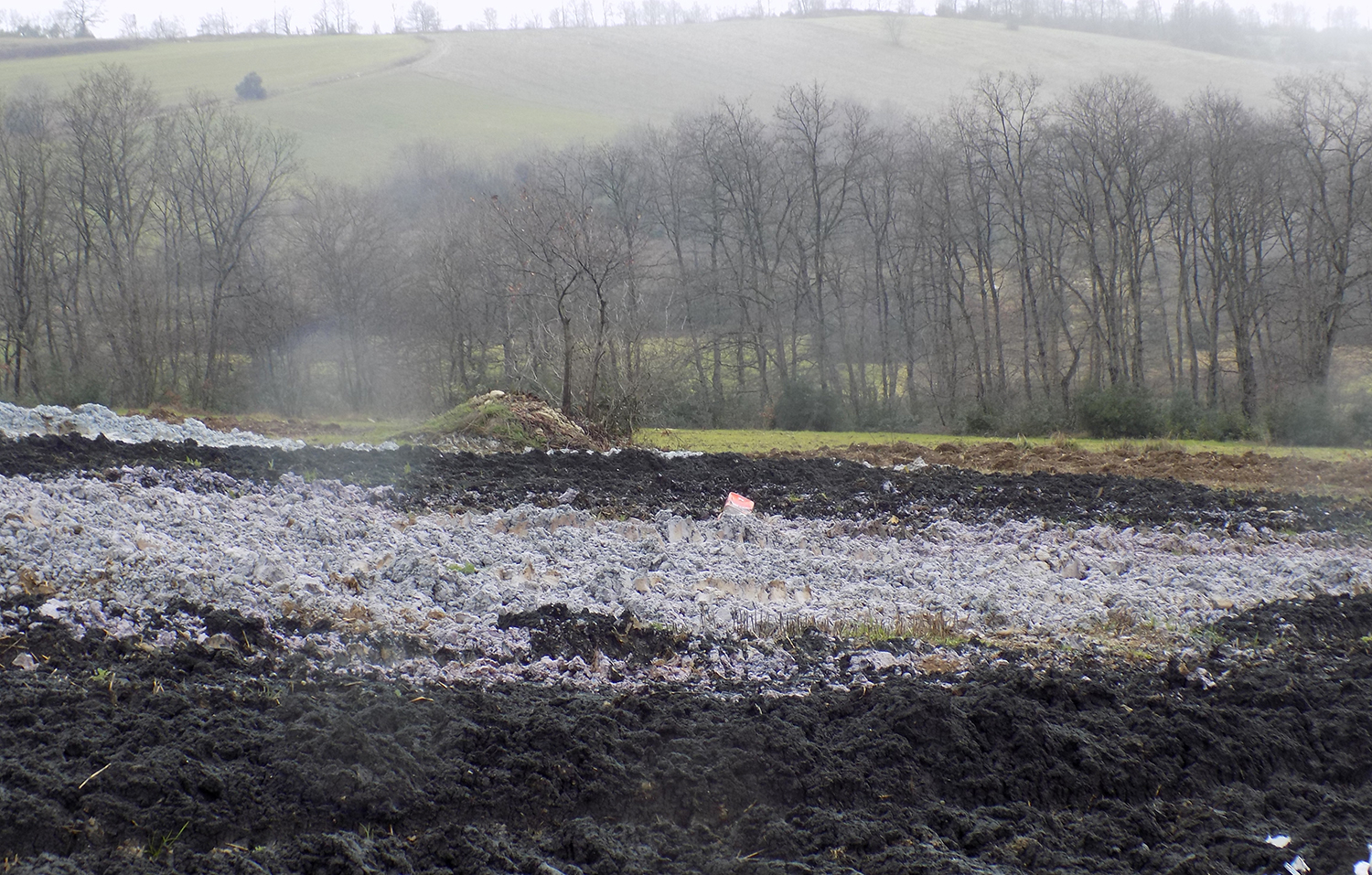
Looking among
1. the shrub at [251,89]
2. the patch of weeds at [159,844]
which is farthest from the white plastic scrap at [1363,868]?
the shrub at [251,89]

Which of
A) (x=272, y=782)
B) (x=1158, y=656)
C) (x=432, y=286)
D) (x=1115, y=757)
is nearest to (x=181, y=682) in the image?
(x=272, y=782)

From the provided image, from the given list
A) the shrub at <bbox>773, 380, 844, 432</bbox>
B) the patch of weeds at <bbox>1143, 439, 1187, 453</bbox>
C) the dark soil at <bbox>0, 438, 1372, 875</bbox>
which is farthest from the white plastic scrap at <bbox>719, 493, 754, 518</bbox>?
the shrub at <bbox>773, 380, 844, 432</bbox>

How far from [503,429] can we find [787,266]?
26.5 meters

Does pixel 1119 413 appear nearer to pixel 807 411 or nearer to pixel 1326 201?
pixel 807 411

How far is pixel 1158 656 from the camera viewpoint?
222 inches

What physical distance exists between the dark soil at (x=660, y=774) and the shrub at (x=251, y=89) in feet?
196

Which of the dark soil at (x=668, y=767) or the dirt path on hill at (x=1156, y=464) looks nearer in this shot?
the dark soil at (x=668, y=767)

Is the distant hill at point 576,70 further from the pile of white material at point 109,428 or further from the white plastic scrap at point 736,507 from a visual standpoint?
the white plastic scrap at point 736,507

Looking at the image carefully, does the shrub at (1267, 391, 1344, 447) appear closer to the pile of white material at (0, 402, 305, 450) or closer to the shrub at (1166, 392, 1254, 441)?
the shrub at (1166, 392, 1254, 441)

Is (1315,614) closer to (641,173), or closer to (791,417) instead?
(791,417)

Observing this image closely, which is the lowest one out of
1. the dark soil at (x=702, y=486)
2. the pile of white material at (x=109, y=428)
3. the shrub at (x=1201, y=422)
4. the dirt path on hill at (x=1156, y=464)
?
the shrub at (x=1201, y=422)

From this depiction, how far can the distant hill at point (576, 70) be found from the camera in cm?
5425

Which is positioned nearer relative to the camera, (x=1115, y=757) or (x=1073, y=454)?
(x=1115, y=757)

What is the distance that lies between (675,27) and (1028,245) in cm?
5311
